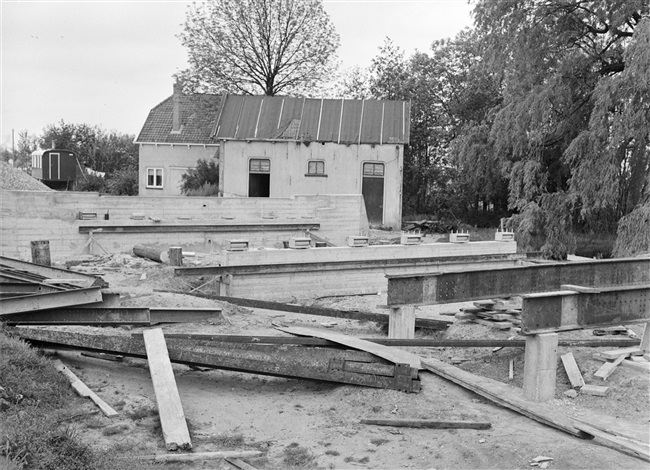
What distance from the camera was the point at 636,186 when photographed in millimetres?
22672

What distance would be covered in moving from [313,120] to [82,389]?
87.4ft

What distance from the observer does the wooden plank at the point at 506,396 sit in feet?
24.3

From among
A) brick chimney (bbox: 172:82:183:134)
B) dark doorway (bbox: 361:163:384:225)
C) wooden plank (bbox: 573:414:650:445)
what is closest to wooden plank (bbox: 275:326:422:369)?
wooden plank (bbox: 573:414:650:445)

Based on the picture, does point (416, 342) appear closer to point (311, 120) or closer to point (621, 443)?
point (621, 443)

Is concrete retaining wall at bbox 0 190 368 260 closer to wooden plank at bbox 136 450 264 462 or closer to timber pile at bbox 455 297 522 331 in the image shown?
timber pile at bbox 455 297 522 331

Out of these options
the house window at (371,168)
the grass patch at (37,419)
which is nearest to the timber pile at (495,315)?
the grass patch at (37,419)

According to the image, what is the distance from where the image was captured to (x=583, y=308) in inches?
351

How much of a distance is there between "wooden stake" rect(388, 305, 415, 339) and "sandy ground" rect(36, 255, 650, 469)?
0.84 meters

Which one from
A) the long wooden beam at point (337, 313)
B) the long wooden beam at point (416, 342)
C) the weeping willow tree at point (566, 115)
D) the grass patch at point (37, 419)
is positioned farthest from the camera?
the weeping willow tree at point (566, 115)

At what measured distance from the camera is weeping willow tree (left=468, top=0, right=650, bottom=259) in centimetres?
2216

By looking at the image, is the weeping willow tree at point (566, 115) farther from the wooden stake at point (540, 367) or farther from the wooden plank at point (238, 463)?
the wooden plank at point (238, 463)

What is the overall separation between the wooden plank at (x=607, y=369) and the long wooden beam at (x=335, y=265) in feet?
29.7

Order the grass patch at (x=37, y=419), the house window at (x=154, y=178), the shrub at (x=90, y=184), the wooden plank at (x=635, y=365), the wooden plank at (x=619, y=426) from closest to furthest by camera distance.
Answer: the grass patch at (x=37, y=419) → the wooden plank at (x=619, y=426) → the wooden plank at (x=635, y=365) → the house window at (x=154, y=178) → the shrub at (x=90, y=184)

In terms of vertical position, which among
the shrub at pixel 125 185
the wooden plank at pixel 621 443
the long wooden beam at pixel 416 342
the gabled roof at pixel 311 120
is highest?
the gabled roof at pixel 311 120
